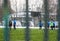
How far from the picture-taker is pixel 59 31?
227cm

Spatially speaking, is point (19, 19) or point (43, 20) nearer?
point (43, 20)

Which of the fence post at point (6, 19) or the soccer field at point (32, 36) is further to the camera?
the soccer field at point (32, 36)

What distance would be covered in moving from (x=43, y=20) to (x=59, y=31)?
0.16 metres

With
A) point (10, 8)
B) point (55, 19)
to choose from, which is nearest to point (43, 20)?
point (55, 19)

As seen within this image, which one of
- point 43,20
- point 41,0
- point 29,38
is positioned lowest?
point 29,38

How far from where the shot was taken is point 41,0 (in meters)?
2.22

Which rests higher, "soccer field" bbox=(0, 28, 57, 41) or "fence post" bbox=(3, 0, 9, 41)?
"fence post" bbox=(3, 0, 9, 41)

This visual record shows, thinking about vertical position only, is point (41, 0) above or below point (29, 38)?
above

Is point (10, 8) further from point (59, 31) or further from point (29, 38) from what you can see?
point (59, 31)

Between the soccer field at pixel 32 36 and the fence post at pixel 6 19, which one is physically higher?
the fence post at pixel 6 19

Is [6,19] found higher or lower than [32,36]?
higher

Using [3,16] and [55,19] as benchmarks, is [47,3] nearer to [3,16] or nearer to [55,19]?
[55,19]

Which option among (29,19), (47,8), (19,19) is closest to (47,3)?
(47,8)

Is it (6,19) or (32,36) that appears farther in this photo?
(32,36)
